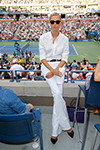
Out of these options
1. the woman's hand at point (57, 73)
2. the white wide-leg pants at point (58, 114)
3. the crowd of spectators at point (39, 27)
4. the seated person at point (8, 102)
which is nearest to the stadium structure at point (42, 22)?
the crowd of spectators at point (39, 27)

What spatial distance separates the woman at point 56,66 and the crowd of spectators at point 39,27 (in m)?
31.5

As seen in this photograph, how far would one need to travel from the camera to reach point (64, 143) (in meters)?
2.33

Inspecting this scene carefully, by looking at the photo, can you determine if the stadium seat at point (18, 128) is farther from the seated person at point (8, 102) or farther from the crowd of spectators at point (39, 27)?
the crowd of spectators at point (39, 27)

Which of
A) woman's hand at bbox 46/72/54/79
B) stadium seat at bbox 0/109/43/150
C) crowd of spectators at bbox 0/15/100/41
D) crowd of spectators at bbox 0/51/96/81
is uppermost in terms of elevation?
crowd of spectators at bbox 0/15/100/41

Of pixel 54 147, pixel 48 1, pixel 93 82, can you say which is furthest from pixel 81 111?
pixel 48 1

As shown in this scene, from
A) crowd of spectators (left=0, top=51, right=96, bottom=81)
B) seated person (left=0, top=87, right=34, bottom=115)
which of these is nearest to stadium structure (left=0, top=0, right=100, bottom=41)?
crowd of spectators (left=0, top=51, right=96, bottom=81)

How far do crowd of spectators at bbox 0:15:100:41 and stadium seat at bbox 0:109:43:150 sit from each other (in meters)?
32.9

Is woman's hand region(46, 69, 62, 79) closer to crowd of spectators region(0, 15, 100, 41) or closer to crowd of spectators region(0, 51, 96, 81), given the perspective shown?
crowd of spectators region(0, 51, 96, 81)

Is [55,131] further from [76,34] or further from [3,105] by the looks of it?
[76,34]

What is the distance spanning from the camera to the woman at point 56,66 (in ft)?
7.38

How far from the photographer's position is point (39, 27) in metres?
39.9

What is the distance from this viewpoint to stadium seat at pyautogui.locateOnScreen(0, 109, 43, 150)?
4.26 feet

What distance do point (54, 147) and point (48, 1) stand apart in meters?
69.0

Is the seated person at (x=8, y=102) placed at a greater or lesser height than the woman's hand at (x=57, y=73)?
lesser
